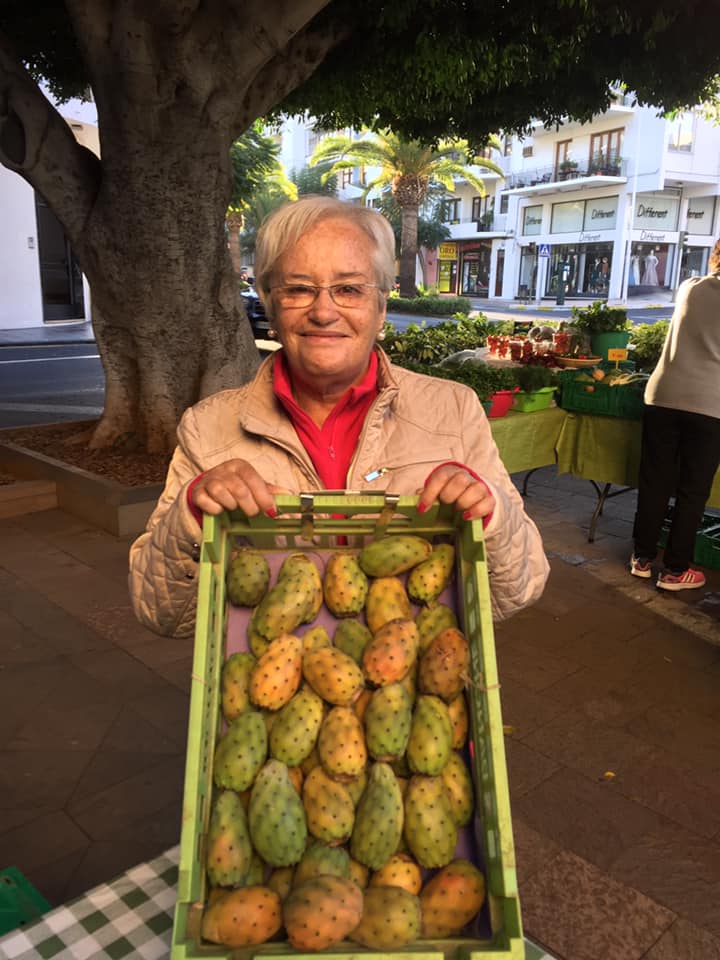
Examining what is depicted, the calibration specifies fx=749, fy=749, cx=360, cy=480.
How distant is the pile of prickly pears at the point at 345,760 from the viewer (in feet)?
3.37

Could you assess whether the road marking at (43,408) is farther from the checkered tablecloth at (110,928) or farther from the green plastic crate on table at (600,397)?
the checkered tablecloth at (110,928)

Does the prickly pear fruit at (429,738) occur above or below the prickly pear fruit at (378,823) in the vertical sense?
above

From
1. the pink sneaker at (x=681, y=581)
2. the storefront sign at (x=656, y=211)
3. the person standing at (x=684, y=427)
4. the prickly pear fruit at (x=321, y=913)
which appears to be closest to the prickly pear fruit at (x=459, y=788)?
the prickly pear fruit at (x=321, y=913)

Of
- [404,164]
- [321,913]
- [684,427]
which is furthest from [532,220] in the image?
[321,913]

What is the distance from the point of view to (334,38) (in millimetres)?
6867

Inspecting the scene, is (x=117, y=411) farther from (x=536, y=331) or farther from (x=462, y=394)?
(x=462, y=394)

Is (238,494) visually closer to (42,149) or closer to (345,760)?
(345,760)

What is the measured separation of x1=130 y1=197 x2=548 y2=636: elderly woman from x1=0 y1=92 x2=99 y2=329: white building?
2055 centimetres

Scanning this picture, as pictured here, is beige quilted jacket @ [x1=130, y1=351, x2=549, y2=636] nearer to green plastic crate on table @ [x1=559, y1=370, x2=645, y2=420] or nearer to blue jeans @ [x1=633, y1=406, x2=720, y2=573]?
blue jeans @ [x1=633, y1=406, x2=720, y2=573]

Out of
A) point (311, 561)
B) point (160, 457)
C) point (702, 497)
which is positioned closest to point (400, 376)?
point (311, 561)

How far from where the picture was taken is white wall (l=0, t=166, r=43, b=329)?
2080 centimetres

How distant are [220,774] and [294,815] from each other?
129mm

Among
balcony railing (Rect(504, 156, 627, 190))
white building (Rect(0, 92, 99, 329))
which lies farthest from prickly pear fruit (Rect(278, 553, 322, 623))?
balcony railing (Rect(504, 156, 627, 190))

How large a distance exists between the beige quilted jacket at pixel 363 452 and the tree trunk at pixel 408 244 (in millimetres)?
30264
